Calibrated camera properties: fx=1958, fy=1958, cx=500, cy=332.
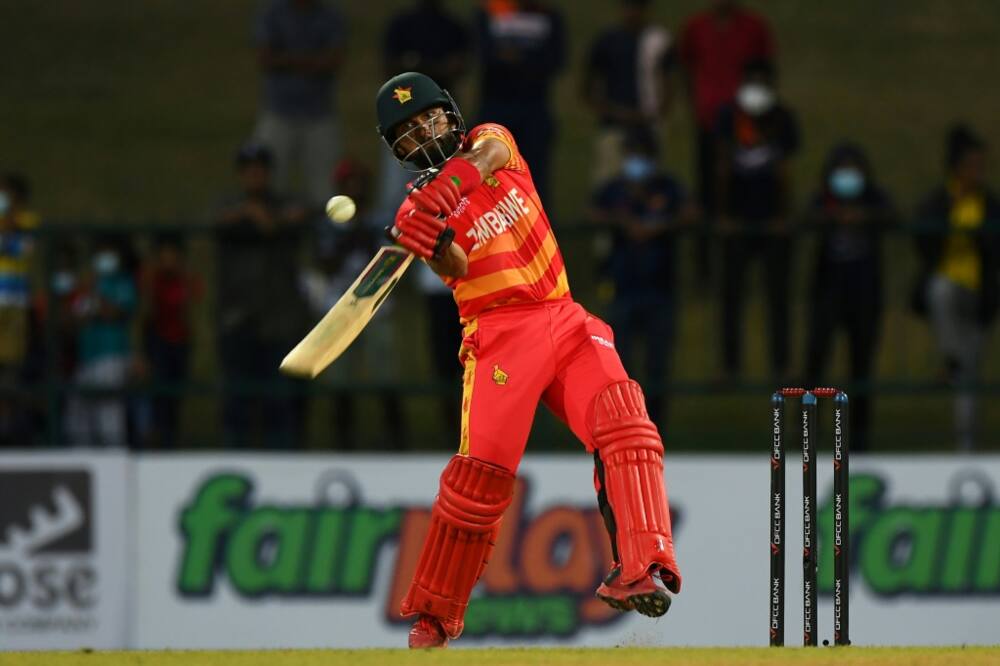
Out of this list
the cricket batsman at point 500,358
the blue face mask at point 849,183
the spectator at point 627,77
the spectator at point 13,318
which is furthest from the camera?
the spectator at point 627,77

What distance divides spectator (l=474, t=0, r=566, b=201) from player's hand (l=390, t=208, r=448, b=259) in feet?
22.8

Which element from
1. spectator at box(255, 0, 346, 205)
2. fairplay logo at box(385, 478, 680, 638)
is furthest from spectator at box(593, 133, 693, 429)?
spectator at box(255, 0, 346, 205)

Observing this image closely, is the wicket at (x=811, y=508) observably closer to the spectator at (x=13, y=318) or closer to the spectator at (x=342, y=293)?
the spectator at (x=342, y=293)

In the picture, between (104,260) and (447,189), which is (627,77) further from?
(447,189)

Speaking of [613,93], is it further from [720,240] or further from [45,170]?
[45,170]

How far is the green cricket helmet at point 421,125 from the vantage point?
7754mm

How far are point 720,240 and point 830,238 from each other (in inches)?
29.0

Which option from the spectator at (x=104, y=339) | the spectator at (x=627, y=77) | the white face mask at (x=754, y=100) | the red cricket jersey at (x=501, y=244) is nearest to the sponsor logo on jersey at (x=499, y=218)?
the red cricket jersey at (x=501, y=244)

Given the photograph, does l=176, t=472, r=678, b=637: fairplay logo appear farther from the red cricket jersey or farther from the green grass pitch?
the green grass pitch

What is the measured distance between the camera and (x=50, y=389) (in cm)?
1248

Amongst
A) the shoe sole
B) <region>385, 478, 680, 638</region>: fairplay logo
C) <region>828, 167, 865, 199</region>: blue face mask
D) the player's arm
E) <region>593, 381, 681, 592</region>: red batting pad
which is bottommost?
<region>385, 478, 680, 638</region>: fairplay logo

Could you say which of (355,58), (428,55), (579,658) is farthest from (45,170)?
(579,658)

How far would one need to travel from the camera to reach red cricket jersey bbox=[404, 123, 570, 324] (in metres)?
7.81

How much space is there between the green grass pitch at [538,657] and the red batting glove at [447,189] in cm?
167
